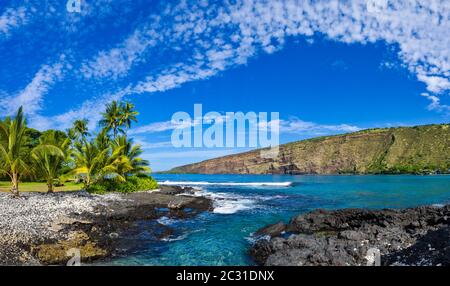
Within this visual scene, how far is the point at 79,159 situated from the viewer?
3200 cm

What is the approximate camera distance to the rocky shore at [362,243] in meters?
9.71

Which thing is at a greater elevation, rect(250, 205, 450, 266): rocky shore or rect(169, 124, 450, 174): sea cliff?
rect(169, 124, 450, 174): sea cliff

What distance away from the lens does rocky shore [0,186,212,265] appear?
11320 millimetres

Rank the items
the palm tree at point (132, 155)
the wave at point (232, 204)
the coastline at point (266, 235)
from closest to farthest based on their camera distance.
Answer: the coastline at point (266, 235) → the wave at point (232, 204) → the palm tree at point (132, 155)

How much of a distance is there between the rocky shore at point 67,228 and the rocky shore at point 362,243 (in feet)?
22.6

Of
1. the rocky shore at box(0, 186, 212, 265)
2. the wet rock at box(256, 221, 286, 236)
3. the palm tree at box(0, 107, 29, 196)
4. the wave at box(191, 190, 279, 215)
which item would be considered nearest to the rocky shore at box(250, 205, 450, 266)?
the wet rock at box(256, 221, 286, 236)

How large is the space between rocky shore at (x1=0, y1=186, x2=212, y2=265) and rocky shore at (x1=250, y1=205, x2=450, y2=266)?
6.89 meters

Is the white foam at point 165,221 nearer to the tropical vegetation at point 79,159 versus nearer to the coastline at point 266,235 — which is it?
the coastline at point 266,235

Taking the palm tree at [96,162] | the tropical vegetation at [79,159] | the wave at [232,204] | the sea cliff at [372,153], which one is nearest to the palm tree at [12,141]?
the tropical vegetation at [79,159]

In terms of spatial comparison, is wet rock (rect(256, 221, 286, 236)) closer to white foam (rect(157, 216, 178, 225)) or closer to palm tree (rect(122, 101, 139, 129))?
white foam (rect(157, 216, 178, 225))

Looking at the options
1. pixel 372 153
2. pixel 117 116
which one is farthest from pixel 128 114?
pixel 372 153
